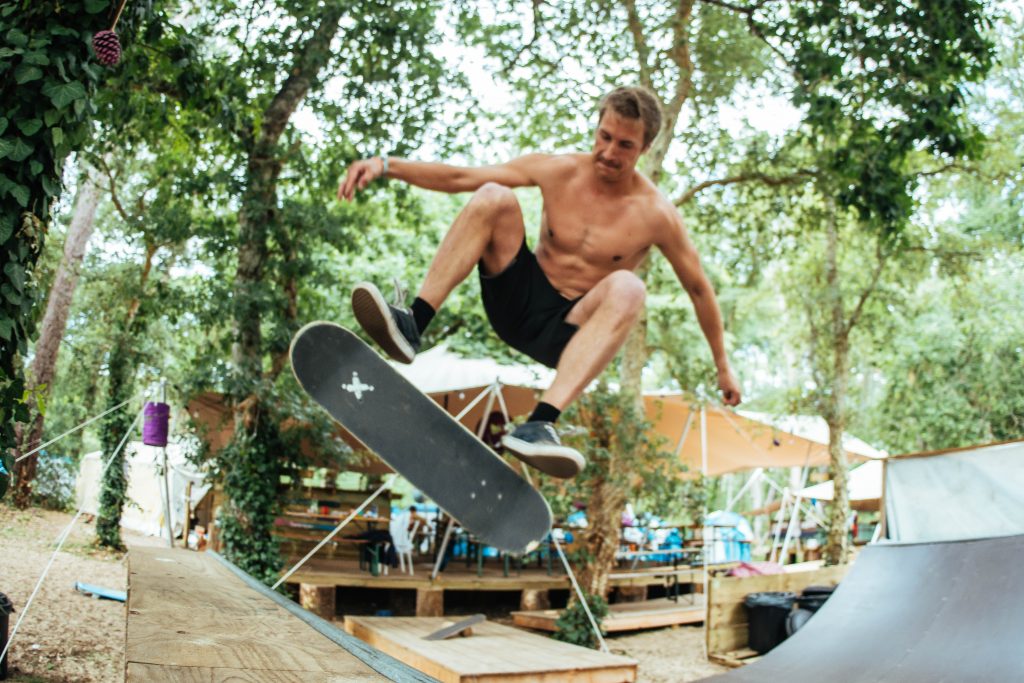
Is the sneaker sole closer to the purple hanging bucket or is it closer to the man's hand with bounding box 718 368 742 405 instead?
the man's hand with bounding box 718 368 742 405

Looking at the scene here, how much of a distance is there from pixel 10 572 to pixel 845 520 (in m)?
8.88

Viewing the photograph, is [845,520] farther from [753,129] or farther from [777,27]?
[777,27]

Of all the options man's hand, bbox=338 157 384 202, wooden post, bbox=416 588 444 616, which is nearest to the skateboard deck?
man's hand, bbox=338 157 384 202

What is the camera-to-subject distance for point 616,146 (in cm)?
294

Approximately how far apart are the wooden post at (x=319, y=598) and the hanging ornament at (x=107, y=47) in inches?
216

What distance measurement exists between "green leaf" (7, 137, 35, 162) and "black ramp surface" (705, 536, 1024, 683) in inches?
144

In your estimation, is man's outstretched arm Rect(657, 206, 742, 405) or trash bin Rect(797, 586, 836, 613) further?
trash bin Rect(797, 586, 836, 613)

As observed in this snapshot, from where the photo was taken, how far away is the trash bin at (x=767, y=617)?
21.5ft

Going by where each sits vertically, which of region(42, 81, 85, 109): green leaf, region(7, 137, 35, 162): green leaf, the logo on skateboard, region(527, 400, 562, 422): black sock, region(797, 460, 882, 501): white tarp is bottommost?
region(797, 460, 882, 501): white tarp

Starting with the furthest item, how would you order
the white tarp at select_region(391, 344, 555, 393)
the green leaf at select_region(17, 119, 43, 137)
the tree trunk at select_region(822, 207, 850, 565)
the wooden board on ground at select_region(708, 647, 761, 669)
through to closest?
the tree trunk at select_region(822, 207, 850, 565), the white tarp at select_region(391, 344, 555, 393), the wooden board on ground at select_region(708, 647, 761, 669), the green leaf at select_region(17, 119, 43, 137)

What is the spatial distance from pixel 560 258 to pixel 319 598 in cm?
533

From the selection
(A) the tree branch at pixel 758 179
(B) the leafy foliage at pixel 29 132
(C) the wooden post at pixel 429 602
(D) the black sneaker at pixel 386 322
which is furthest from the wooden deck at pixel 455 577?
(D) the black sneaker at pixel 386 322

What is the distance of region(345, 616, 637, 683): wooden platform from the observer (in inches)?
167

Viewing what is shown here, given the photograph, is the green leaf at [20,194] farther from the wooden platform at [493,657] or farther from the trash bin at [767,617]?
the trash bin at [767,617]
